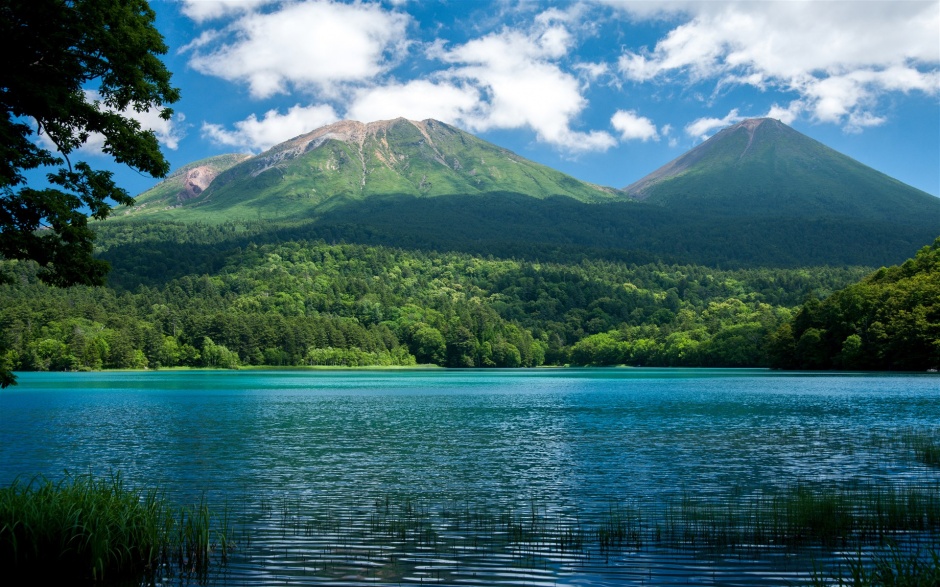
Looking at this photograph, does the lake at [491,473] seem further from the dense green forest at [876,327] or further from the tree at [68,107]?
the dense green forest at [876,327]

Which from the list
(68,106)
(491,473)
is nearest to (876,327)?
(491,473)

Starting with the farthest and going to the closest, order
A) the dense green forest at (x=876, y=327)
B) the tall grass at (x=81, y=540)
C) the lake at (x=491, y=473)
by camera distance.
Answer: the dense green forest at (x=876, y=327)
the lake at (x=491, y=473)
the tall grass at (x=81, y=540)

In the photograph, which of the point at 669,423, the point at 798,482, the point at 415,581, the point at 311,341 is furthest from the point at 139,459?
the point at 311,341

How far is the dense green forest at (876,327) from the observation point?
99938mm

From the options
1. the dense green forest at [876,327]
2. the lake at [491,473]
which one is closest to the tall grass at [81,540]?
the lake at [491,473]

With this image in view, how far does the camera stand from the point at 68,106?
16.8m

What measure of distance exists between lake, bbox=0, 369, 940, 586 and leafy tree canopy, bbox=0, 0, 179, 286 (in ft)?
25.3

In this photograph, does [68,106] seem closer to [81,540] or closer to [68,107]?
[68,107]

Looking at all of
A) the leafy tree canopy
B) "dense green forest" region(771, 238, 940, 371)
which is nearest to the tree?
the leafy tree canopy

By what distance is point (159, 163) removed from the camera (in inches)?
724

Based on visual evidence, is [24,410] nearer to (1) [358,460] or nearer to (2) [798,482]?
(1) [358,460]

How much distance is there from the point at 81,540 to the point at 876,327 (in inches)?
4344

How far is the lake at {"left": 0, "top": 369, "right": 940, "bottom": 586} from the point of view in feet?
53.5

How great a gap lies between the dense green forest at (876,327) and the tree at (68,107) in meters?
102
